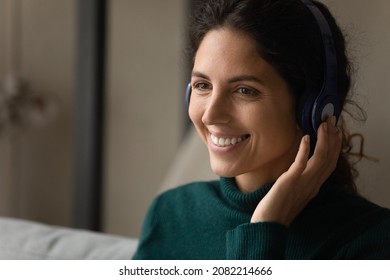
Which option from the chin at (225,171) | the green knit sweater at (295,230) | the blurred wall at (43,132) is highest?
the chin at (225,171)

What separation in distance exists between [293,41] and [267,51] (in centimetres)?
3

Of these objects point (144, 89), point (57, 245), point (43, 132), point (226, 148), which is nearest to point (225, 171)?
point (226, 148)

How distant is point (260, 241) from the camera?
718mm

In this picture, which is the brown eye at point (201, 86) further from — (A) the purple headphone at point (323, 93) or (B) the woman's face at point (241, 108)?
(A) the purple headphone at point (323, 93)

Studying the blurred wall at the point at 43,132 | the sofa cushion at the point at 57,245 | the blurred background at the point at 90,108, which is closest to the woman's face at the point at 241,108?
the sofa cushion at the point at 57,245

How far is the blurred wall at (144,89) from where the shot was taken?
2182 mm

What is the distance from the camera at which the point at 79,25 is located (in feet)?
6.31

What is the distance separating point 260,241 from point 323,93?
0.59ft

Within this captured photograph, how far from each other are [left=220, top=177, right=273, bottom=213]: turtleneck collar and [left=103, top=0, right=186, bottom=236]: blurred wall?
1326 mm

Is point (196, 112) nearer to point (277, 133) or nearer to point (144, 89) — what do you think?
point (277, 133)

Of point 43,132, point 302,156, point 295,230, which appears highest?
point 302,156

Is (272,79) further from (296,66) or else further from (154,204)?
(154,204)

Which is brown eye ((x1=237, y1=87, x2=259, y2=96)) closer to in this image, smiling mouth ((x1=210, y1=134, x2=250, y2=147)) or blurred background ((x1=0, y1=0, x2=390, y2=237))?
smiling mouth ((x1=210, y1=134, x2=250, y2=147))
